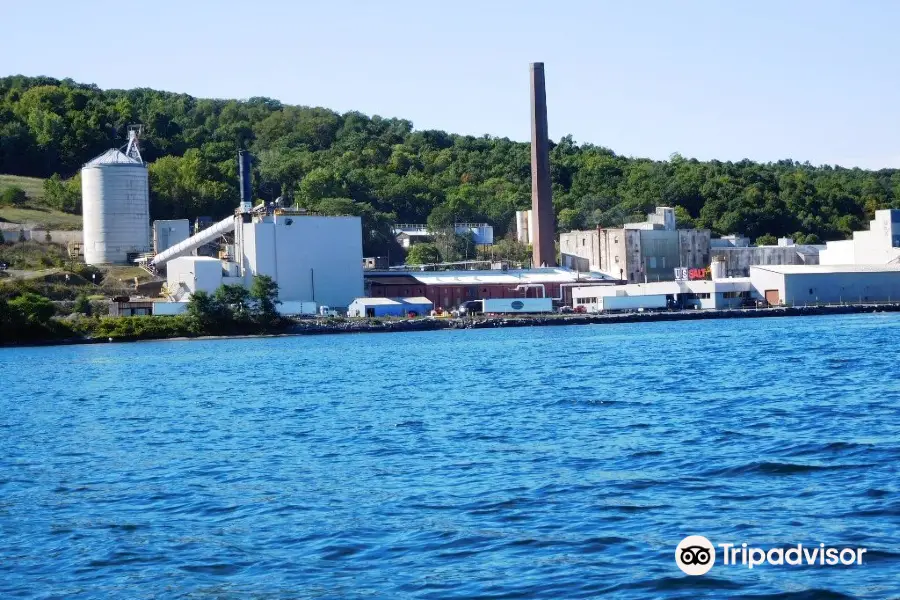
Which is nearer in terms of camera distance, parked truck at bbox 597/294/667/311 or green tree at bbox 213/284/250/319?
green tree at bbox 213/284/250/319

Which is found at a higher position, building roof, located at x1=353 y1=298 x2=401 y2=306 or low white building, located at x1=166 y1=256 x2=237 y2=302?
low white building, located at x1=166 y1=256 x2=237 y2=302

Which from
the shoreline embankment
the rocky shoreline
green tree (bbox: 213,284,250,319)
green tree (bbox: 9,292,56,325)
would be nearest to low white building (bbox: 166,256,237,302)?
green tree (bbox: 213,284,250,319)

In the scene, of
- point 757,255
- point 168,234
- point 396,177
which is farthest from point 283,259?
point 396,177

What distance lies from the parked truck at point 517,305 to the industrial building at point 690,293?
3099 mm

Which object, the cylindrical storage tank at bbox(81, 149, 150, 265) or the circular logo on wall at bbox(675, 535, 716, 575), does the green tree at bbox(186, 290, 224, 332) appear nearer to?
the cylindrical storage tank at bbox(81, 149, 150, 265)

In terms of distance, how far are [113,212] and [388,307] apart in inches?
928

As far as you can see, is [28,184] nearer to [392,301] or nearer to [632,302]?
[392,301]

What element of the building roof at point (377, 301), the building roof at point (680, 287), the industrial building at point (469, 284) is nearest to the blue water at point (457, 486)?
the building roof at point (377, 301)

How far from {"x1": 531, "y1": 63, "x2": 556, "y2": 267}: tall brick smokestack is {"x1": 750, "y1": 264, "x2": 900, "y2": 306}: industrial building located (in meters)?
16.7

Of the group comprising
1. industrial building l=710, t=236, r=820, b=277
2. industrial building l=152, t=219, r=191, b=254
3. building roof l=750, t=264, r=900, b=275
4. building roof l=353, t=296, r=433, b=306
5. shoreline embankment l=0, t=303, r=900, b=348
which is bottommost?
shoreline embankment l=0, t=303, r=900, b=348

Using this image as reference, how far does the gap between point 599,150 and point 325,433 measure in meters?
136

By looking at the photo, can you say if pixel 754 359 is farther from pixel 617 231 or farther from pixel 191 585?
pixel 617 231

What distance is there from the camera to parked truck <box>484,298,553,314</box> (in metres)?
83.1

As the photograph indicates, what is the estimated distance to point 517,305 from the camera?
83.4 meters
